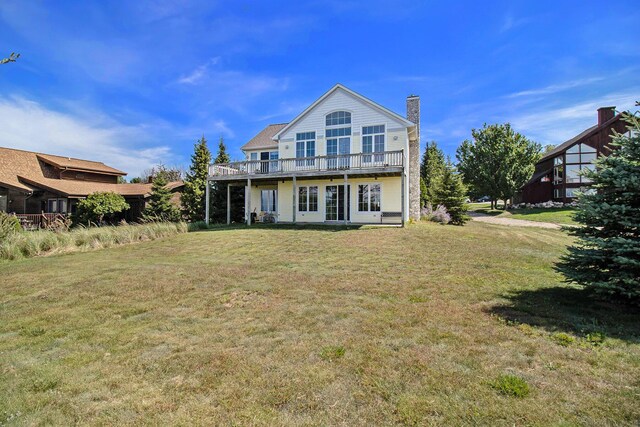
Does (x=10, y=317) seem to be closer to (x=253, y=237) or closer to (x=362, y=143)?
(x=253, y=237)

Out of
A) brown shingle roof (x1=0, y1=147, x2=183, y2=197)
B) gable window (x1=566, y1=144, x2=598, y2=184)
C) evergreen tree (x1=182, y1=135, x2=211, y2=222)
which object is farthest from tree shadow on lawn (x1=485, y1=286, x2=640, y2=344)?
gable window (x1=566, y1=144, x2=598, y2=184)

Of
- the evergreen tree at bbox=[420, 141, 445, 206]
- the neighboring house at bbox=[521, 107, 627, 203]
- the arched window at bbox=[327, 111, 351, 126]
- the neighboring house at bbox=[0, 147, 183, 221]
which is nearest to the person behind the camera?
the arched window at bbox=[327, 111, 351, 126]

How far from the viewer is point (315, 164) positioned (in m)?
19.8

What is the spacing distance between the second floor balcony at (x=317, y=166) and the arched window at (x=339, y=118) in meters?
2.79

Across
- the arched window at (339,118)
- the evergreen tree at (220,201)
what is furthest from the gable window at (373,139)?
the evergreen tree at (220,201)

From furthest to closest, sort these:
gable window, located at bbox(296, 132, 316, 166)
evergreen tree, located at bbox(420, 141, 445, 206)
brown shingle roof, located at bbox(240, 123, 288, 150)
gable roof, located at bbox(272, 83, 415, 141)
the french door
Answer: evergreen tree, located at bbox(420, 141, 445, 206)
brown shingle roof, located at bbox(240, 123, 288, 150)
gable window, located at bbox(296, 132, 316, 166)
the french door
gable roof, located at bbox(272, 83, 415, 141)

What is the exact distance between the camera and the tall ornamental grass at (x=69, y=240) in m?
12.4

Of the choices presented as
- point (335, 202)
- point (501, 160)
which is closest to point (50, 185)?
point (335, 202)

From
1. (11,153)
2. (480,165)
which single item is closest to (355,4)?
(480,165)

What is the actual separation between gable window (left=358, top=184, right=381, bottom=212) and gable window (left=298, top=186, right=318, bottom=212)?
3000mm

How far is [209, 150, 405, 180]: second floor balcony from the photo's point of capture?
1755 cm

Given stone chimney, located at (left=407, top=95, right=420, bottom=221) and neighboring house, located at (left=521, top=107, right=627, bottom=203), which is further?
neighboring house, located at (left=521, top=107, right=627, bottom=203)

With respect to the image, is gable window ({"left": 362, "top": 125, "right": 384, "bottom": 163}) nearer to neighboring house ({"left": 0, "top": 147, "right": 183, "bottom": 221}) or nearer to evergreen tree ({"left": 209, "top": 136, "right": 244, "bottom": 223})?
evergreen tree ({"left": 209, "top": 136, "right": 244, "bottom": 223})

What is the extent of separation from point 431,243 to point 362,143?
9.52 m
